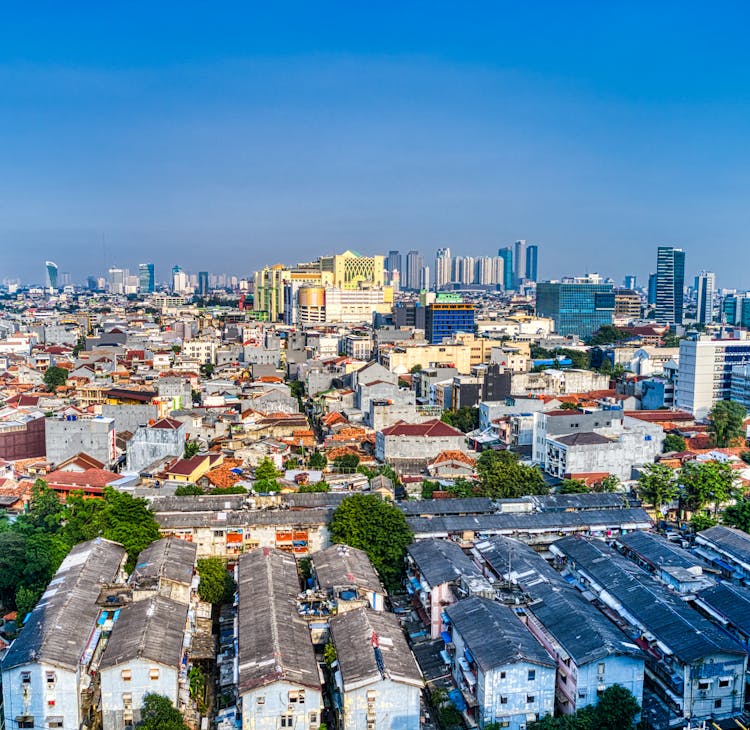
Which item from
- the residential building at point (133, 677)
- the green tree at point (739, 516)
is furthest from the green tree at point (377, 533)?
the green tree at point (739, 516)

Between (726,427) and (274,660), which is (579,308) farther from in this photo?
(274,660)

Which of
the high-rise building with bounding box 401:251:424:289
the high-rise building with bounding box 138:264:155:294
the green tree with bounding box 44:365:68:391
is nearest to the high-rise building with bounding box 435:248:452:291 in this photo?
the high-rise building with bounding box 401:251:424:289

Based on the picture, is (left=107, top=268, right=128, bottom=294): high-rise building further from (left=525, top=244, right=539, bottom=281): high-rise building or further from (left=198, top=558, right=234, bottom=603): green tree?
(left=198, top=558, right=234, bottom=603): green tree

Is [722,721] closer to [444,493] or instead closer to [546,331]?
[444,493]

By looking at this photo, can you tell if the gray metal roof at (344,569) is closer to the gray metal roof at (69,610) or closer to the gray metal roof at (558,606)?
the gray metal roof at (558,606)

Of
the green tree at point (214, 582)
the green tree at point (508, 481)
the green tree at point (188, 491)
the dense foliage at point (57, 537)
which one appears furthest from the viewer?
the green tree at point (508, 481)

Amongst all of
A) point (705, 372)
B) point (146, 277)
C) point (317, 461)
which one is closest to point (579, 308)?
point (705, 372)
